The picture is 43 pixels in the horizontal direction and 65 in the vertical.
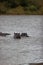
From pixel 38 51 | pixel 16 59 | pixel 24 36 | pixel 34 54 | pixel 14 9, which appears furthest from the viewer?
pixel 14 9

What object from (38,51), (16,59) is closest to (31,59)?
(16,59)

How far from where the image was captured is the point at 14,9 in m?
12.2

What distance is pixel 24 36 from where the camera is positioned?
587 cm

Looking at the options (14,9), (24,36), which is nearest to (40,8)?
(14,9)

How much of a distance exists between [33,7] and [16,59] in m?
8.93

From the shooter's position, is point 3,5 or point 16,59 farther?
point 3,5

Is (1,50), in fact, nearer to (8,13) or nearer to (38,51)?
(38,51)

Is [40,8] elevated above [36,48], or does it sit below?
above

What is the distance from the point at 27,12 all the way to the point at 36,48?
847 cm

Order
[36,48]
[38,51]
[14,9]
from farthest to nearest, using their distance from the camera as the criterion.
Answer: [14,9]
[36,48]
[38,51]

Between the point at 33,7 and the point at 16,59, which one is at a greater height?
the point at 33,7

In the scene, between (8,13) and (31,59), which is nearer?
(31,59)

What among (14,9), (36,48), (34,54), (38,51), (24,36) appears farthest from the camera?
(14,9)

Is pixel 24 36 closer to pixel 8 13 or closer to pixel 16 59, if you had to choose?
pixel 16 59
